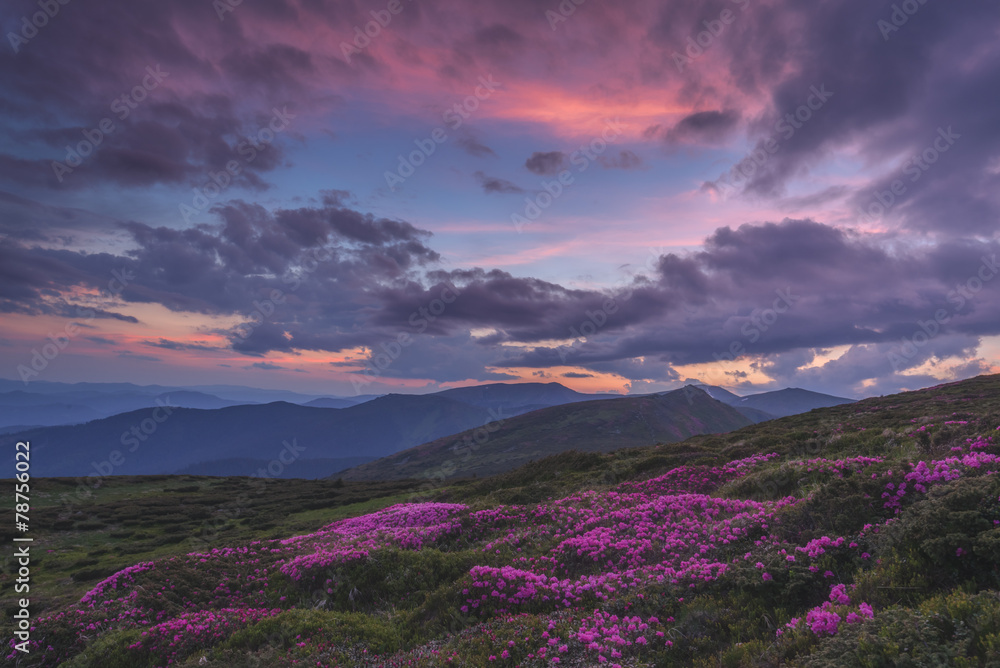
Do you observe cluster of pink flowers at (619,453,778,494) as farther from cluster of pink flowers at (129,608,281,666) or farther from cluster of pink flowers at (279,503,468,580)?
cluster of pink flowers at (129,608,281,666)

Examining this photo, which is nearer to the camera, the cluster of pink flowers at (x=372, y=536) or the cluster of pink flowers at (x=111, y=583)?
the cluster of pink flowers at (x=111, y=583)

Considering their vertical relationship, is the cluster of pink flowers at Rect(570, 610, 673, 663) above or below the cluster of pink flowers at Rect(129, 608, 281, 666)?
above

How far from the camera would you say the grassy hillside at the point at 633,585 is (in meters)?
7.37

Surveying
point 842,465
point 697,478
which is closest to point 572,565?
point 842,465

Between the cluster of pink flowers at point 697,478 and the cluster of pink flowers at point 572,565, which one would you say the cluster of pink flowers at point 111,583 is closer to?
the cluster of pink flowers at point 572,565

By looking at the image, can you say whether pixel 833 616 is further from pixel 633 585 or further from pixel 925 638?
pixel 633 585

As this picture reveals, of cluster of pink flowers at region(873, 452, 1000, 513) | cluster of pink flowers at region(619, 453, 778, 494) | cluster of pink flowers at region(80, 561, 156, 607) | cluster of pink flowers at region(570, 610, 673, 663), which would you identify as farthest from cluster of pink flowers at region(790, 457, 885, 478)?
cluster of pink flowers at region(80, 561, 156, 607)

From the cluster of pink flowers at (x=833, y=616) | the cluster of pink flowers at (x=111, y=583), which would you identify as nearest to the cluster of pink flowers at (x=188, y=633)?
the cluster of pink flowers at (x=111, y=583)

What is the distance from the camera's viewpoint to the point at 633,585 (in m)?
11.1

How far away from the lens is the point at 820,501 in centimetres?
1213

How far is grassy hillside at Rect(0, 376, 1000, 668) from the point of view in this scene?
7.37 metres

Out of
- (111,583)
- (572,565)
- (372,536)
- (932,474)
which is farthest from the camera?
(372,536)

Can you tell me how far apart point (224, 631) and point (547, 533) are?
11175 mm

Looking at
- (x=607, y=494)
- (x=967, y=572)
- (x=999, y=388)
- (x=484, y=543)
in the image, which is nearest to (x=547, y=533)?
(x=484, y=543)
